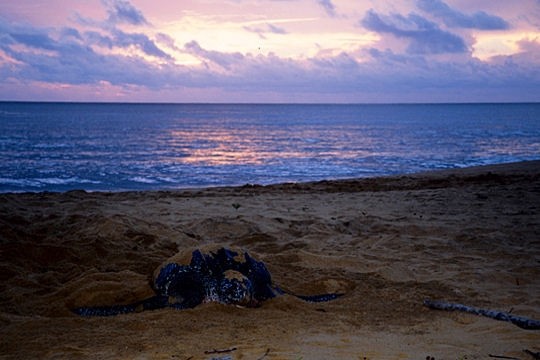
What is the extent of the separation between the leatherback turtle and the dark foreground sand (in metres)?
0.15

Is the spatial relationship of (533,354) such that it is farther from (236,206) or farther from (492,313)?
(236,206)

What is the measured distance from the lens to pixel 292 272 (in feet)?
20.5

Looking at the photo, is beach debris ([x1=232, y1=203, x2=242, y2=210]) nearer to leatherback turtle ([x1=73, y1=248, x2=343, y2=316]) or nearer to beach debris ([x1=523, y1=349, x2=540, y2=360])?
leatherback turtle ([x1=73, y1=248, x2=343, y2=316])

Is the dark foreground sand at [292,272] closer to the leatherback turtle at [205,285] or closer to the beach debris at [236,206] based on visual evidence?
the beach debris at [236,206]

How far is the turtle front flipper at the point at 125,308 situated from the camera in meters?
4.75

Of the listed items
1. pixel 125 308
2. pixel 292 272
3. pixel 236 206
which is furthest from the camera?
pixel 236 206

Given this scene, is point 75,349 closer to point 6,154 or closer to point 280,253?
point 280,253

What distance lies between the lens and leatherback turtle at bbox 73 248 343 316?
4.86m

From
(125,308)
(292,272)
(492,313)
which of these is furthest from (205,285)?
(492,313)

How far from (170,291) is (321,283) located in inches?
69.5

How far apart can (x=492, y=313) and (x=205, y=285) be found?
8.73 feet

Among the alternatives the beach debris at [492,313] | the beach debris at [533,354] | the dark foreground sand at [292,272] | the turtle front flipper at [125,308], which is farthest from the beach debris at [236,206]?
the beach debris at [533,354]

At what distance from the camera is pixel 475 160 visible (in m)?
27.9

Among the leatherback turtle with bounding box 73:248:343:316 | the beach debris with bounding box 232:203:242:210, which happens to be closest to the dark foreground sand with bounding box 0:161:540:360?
the beach debris with bounding box 232:203:242:210
